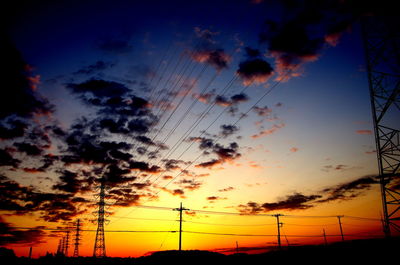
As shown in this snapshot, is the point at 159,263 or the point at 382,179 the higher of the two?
the point at 382,179

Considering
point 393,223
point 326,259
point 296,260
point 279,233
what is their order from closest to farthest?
point 393,223 < point 326,259 < point 296,260 < point 279,233

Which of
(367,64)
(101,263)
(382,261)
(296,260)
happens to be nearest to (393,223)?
(382,261)

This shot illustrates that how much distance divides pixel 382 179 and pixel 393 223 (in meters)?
3.55

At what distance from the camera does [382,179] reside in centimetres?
1983

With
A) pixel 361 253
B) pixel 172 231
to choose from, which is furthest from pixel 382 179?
pixel 172 231

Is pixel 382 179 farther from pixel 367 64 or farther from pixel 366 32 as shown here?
pixel 366 32

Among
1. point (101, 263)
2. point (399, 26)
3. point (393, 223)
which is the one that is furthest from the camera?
point (101, 263)

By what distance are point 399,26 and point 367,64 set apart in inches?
145

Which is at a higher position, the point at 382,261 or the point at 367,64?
the point at 367,64

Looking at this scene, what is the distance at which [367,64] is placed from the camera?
880 inches

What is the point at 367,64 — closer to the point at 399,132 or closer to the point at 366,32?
the point at 366,32

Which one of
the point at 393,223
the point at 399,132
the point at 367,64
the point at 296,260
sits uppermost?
the point at 367,64

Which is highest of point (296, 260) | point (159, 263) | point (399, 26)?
point (399, 26)

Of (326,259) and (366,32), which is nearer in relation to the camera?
(366,32)
